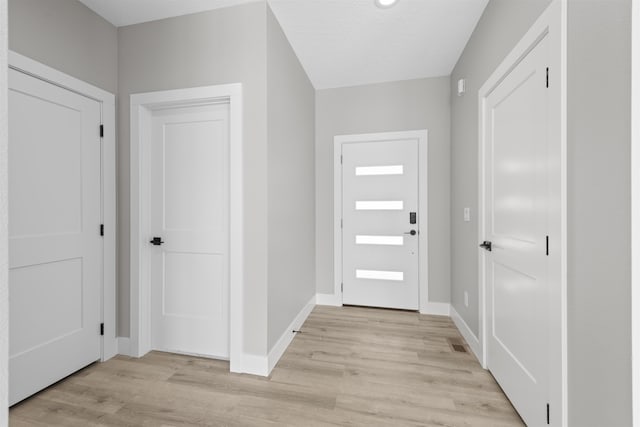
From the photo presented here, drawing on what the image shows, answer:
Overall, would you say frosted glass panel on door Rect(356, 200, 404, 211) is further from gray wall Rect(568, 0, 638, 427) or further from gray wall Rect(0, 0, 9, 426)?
gray wall Rect(0, 0, 9, 426)

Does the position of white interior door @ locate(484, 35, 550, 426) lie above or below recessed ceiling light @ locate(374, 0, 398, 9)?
below

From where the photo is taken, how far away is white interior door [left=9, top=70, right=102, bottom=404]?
66.5 inches

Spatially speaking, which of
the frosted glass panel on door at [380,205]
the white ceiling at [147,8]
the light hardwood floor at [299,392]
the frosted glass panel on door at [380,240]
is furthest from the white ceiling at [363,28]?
the light hardwood floor at [299,392]

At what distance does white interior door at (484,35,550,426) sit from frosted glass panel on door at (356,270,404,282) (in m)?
1.28

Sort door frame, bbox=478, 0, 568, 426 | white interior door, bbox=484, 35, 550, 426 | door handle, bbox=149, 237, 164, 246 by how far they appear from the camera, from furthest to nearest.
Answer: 1. door handle, bbox=149, 237, 164, 246
2. white interior door, bbox=484, 35, 550, 426
3. door frame, bbox=478, 0, 568, 426

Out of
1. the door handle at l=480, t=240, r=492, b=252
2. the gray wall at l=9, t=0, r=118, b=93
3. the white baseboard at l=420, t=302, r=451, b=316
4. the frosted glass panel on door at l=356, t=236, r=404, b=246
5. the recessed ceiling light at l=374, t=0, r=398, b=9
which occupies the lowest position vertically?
the white baseboard at l=420, t=302, r=451, b=316

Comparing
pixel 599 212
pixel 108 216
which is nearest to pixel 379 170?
pixel 599 212

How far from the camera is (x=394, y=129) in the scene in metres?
3.27

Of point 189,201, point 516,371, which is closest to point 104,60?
point 189,201

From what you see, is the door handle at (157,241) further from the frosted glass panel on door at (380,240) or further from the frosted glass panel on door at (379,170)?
the frosted glass panel on door at (379,170)

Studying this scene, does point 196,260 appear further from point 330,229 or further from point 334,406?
point 330,229

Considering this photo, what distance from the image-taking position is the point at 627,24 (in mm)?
872

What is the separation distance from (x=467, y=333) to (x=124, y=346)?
292 centimetres
